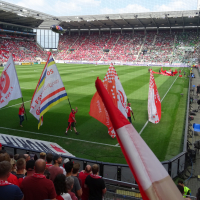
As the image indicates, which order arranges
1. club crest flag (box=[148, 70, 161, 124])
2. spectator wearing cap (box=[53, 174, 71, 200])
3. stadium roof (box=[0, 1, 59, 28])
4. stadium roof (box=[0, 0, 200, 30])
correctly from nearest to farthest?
spectator wearing cap (box=[53, 174, 71, 200]) < club crest flag (box=[148, 70, 161, 124]) < stadium roof (box=[0, 1, 59, 28]) < stadium roof (box=[0, 0, 200, 30])

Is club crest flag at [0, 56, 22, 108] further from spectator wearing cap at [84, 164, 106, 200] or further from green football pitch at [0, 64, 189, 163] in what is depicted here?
spectator wearing cap at [84, 164, 106, 200]

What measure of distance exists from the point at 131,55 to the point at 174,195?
70.5m

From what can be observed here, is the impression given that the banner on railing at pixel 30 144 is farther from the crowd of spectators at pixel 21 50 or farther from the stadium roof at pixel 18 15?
the crowd of spectators at pixel 21 50

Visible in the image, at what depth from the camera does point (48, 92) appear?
10.5 metres

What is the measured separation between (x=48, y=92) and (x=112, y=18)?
60.5 m

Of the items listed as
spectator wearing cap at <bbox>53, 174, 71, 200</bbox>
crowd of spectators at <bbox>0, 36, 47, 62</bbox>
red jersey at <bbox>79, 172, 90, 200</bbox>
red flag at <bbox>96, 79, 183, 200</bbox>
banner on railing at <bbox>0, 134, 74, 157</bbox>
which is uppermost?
crowd of spectators at <bbox>0, 36, 47, 62</bbox>

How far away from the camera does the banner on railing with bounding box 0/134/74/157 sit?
32.5 feet

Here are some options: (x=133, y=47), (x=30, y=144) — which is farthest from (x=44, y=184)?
(x=133, y=47)

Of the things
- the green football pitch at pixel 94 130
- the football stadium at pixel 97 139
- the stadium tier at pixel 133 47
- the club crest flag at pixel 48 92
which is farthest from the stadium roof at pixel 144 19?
the club crest flag at pixel 48 92

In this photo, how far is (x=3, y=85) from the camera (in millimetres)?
11992

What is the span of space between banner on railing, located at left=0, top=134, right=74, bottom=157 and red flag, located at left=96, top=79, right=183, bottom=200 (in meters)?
8.04

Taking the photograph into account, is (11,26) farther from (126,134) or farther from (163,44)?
(126,134)

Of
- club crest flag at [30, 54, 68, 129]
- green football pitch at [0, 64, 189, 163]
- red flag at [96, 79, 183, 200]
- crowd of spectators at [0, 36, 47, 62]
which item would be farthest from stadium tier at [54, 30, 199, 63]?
red flag at [96, 79, 183, 200]

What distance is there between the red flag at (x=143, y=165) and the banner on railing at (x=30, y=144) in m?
8.04
